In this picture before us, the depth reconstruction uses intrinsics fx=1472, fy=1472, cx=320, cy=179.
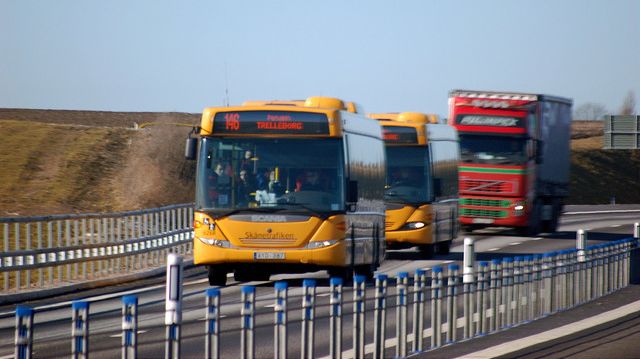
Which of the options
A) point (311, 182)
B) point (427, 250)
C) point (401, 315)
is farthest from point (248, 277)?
point (401, 315)

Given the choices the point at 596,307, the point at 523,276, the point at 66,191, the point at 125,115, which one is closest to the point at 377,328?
the point at 523,276

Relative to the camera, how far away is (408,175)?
3347cm

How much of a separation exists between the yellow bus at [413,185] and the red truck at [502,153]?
5.65 metres

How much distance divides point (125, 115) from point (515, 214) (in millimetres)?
91391

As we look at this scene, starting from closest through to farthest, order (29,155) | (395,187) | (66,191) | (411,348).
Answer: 1. (411,348)
2. (395,187)
3. (66,191)
4. (29,155)

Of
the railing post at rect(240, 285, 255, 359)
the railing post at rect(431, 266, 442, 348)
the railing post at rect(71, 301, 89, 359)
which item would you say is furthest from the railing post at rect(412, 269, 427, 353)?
the railing post at rect(71, 301, 89, 359)

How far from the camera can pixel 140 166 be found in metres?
78.8

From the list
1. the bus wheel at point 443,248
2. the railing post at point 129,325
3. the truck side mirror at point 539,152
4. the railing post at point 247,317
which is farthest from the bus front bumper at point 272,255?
the truck side mirror at point 539,152

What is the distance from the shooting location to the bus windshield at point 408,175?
33.2 m

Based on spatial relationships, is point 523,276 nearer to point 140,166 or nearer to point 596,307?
point 596,307

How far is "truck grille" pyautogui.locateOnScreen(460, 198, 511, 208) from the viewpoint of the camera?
41531 millimetres

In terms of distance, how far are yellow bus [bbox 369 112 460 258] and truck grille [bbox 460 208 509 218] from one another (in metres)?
7.39

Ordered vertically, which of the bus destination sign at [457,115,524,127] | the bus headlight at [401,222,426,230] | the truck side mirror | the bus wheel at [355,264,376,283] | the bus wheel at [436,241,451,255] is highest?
the bus destination sign at [457,115,524,127]

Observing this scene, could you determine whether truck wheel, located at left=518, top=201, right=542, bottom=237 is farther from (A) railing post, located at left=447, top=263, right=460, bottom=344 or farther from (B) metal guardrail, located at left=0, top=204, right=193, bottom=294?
(A) railing post, located at left=447, top=263, right=460, bottom=344
